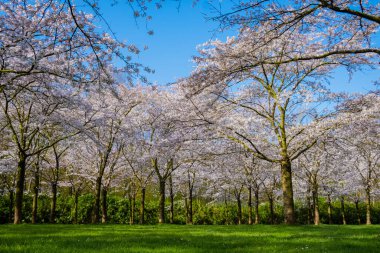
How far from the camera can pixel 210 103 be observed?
1455cm

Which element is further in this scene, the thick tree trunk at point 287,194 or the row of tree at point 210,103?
the thick tree trunk at point 287,194

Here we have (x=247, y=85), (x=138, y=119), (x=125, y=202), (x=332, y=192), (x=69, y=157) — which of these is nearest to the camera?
(x=247, y=85)

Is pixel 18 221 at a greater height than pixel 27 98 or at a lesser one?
lesser

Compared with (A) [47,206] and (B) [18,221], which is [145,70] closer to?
(B) [18,221]

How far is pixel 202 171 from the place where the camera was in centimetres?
2878

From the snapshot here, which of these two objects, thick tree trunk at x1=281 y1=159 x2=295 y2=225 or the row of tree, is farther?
thick tree trunk at x1=281 y1=159 x2=295 y2=225

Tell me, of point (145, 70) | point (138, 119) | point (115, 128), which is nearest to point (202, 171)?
point (138, 119)

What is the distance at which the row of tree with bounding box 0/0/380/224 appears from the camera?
8820 mm

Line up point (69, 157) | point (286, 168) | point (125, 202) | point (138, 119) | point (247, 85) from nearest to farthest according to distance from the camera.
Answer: point (286, 168), point (247, 85), point (138, 119), point (69, 157), point (125, 202)

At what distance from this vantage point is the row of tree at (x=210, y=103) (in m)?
8.82

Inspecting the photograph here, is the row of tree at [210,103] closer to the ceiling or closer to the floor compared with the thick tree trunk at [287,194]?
closer to the ceiling

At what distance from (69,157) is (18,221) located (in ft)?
39.8

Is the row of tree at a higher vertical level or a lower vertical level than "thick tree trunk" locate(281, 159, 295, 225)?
higher

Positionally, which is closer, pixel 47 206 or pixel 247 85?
pixel 247 85
